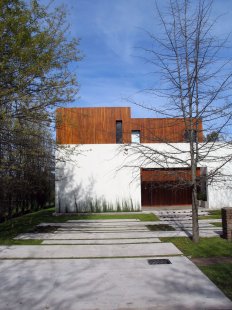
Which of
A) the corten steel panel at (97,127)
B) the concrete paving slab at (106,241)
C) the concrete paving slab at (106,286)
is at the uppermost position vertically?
the corten steel panel at (97,127)

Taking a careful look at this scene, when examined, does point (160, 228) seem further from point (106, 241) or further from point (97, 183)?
point (97, 183)

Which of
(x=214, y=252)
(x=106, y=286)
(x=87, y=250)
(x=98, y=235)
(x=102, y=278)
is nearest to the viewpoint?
(x=106, y=286)

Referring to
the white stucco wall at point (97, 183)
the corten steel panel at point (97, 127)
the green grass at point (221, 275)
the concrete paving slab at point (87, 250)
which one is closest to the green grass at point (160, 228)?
the concrete paving slab at point (87, 250)

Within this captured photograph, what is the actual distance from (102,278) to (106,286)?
1.46 ft

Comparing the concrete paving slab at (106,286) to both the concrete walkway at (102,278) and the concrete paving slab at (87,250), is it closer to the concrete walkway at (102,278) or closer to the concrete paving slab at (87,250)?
the concrete walkway at (102,278)

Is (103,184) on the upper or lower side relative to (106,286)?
upper

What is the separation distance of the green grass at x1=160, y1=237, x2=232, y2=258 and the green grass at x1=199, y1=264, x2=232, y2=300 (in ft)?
3.56

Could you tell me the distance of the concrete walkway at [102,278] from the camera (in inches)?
203

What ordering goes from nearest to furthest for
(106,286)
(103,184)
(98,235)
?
1. (106,286)
2. (98,235)
3. (103,184)

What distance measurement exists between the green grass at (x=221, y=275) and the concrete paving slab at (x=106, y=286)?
13 cm

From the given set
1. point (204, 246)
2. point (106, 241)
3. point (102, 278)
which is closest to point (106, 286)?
point (102, 278)

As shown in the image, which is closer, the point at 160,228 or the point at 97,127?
the point at 160,228

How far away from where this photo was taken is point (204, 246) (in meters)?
9.20

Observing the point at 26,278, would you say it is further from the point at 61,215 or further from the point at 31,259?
the point at 61,215
